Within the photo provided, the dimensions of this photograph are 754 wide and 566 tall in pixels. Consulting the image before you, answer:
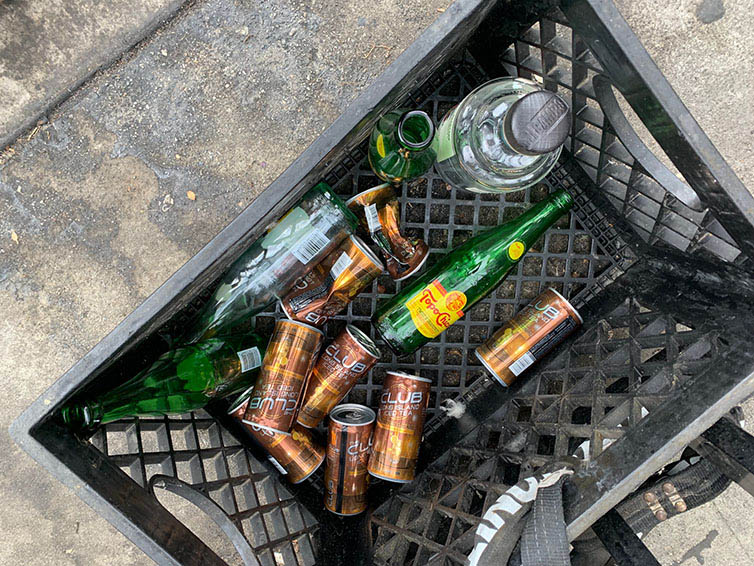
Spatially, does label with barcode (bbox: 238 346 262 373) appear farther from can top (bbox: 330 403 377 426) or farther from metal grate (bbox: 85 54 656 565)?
can top (bbox: 330 403 377 426)

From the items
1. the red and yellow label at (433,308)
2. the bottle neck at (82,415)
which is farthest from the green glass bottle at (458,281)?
the bottle neck at (82,415)

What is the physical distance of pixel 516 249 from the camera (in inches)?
51.9

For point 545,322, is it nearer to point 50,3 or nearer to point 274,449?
point 274,449

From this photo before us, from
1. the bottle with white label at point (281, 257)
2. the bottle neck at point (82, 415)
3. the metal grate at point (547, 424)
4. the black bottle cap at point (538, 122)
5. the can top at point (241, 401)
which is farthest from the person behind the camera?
the can top at point (241, 401)

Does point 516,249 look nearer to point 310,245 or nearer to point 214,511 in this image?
point 310,245

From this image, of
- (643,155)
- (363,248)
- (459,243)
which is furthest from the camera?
(459,243)

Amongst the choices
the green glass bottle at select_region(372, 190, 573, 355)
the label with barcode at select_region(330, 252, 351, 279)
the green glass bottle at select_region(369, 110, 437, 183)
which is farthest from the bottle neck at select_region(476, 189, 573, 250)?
the label with barcode at select_region(330, 252, 351, 279)

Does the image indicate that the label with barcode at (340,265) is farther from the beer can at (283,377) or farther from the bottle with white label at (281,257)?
the beer can at (283,377)

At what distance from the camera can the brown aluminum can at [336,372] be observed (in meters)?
1.22

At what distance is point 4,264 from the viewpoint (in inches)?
72.5

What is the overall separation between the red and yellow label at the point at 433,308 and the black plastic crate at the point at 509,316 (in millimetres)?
145

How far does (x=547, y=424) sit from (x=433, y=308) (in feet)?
1.16

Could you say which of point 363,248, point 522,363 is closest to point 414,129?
point 363,248

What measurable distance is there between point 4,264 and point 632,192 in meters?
1.96
